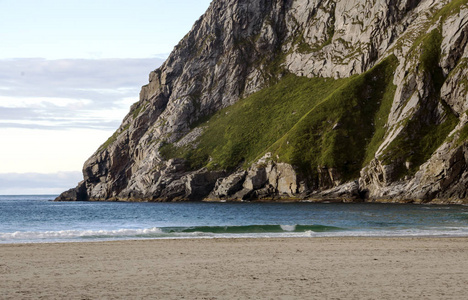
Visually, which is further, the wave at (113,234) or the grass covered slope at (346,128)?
the grass covered slope at (346,128)

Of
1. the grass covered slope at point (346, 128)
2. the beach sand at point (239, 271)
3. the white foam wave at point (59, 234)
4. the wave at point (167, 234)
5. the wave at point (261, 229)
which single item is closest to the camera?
the beach sand at point (239, 271)

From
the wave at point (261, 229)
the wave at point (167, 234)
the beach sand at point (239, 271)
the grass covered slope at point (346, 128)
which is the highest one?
the grass covered slope at point (346, 128)

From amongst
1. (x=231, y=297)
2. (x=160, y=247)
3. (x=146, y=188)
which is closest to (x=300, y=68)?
(x=146, y=188)

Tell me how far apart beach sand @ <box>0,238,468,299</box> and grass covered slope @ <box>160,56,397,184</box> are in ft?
347

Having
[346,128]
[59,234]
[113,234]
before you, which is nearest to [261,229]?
[113,234]

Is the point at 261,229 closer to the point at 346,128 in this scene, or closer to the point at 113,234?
the point at 113,234

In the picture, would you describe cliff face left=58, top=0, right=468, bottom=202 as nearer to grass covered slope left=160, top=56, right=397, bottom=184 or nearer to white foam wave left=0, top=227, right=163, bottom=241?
grass covered slope left=160, top=56, right=397, bottom=184

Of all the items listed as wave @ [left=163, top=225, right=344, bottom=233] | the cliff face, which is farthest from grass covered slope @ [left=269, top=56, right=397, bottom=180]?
wave @ [left=163, top=225, right=344, bottom=233]

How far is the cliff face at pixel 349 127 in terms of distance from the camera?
11838 centimetres

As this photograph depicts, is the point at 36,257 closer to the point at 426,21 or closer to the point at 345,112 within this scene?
the point at 345,112

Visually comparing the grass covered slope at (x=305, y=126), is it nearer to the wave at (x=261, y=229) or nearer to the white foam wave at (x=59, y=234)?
the wave at (x=261, y=229)

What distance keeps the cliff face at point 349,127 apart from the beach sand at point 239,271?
268ft

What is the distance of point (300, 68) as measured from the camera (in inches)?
7746

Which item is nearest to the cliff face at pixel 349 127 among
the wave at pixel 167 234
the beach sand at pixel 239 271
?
the wave at pixel 167 234
